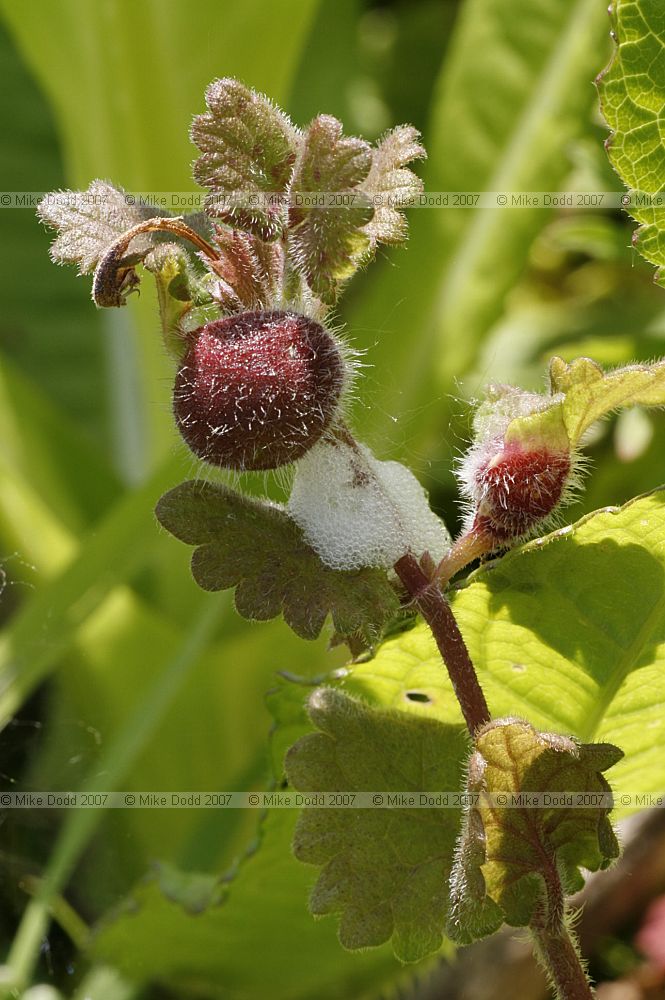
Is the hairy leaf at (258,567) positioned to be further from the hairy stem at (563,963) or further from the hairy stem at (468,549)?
the hairy stem at (563,963)

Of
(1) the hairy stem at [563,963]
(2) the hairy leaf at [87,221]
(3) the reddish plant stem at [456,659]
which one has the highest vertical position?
(2) the hairy leaf at [87,221]

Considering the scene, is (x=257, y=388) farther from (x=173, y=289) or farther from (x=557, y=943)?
(x=557, y=943)

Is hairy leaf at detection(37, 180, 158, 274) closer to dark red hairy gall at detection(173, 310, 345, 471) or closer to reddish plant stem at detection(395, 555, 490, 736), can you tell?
dark red hairy gall at detection(173, 310, 345, 471)

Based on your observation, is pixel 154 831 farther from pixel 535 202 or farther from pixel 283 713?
pixel 535 202

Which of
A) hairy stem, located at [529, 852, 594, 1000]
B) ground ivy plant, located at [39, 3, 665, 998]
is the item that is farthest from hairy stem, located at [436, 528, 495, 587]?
hairy stem, located at [529, 852, 594, 1000]

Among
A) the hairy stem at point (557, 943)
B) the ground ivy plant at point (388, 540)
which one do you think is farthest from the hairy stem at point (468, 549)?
the hairy stem at point (557, 943)

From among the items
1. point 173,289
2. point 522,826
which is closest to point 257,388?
point 173,289

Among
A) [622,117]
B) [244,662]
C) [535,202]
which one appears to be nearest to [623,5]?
[622,117]
